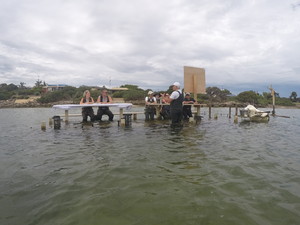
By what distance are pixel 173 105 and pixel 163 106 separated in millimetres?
5130

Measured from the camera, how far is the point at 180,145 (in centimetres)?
691

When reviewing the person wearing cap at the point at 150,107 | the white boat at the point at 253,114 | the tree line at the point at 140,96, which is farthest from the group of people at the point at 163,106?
the tree line at the point at 140,96

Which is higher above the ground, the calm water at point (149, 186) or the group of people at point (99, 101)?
the group of people at point (99, 101)

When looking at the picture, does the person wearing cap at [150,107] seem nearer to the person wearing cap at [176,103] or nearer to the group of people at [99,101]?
the group of people at [99,101]

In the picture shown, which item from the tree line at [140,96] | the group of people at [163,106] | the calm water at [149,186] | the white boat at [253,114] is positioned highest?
the tree line at [140,96]

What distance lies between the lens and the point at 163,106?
52.4 ft

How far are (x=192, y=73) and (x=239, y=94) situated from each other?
260 ft

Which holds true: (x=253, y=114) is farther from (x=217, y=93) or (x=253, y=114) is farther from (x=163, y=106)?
(x=217, y=93)

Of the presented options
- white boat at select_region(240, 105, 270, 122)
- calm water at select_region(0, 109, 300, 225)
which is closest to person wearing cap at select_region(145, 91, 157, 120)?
white boat at select_region(240, 105, 270, 122)

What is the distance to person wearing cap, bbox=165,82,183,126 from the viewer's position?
1045cm

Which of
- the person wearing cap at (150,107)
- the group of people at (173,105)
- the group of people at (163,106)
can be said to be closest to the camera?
the group of people at (173,105)

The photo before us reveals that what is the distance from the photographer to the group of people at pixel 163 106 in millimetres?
10703

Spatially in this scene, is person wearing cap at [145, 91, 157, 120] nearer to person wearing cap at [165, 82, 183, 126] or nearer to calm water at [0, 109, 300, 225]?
person wearing cap at [165, 82, 183, 126]

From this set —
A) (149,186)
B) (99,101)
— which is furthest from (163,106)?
(149,186)
